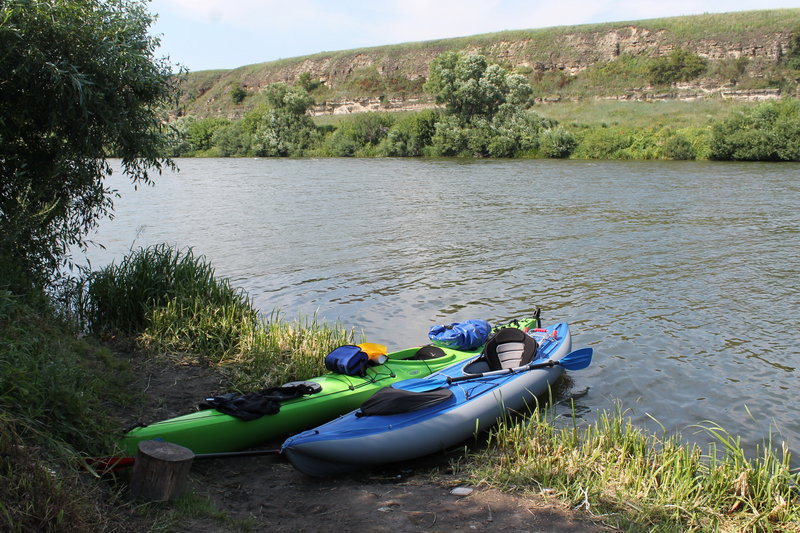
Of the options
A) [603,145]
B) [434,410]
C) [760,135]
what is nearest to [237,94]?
[603,145]

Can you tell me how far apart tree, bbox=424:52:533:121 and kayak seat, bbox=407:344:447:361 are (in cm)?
3485

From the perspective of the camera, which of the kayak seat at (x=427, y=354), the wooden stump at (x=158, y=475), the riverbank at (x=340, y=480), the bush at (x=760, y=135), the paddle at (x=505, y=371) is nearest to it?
the riverbank at (x=340, y=480)

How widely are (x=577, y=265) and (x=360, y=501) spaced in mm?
8080

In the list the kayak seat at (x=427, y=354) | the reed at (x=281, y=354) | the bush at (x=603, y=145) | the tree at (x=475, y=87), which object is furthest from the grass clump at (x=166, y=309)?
the tree at (x=475, y=87)

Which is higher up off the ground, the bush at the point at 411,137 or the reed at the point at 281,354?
the bush at the point at 411,137

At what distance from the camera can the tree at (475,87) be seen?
1544 inches

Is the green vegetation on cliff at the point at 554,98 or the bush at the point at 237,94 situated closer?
the green vegetation on cliff at the point at 554,98

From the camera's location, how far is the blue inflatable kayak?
4367 millimetres

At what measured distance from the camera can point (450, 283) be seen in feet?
32.8

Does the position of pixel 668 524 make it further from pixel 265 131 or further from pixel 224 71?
pixel 224 71

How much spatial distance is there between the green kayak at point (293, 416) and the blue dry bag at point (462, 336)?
0.12 m

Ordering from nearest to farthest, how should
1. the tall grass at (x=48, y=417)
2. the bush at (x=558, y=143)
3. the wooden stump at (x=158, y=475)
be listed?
the tall grass at (x=48, y=417) < the wooden stump at (x=158, y=475) < the bush at (x=558, y=143)

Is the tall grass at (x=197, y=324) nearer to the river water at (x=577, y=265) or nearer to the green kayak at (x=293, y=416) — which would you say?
the green kayak at (x=293, y=416)

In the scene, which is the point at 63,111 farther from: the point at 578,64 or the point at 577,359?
the point at 578,64
